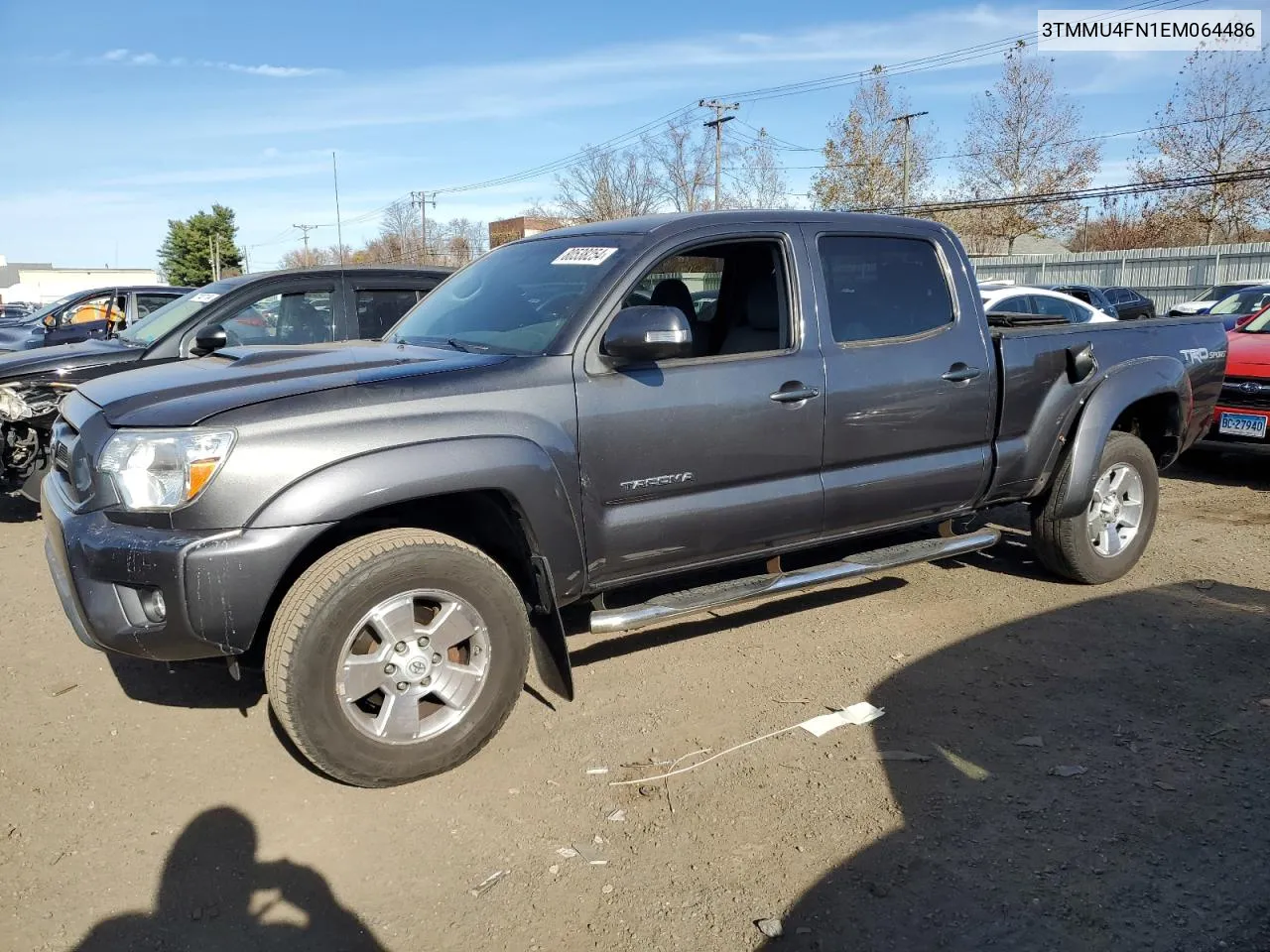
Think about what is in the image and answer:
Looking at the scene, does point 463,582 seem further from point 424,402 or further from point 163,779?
point 163,779

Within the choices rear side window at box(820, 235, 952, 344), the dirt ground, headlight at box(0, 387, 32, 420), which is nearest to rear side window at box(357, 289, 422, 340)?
headlight at box(0, 387, 32, 420)

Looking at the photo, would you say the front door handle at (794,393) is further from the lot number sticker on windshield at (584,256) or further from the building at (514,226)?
the building at (514,226)

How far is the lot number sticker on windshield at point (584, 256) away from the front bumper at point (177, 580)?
161 cm

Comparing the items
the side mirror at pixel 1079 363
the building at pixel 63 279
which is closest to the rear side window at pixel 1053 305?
the side mirror at pixel 1079 363

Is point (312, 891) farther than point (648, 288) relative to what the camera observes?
No

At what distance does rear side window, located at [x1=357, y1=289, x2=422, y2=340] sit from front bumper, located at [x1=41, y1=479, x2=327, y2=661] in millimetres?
3989

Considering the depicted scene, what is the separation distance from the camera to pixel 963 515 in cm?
493

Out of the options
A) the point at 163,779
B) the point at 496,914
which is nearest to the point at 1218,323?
the point at 496,914

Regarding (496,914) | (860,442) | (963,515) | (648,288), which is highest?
(648,288)

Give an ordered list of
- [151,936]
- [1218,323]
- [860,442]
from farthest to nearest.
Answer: [1218,323] → [860,442] → [151,936]

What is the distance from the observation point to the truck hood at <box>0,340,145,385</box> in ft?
22.3

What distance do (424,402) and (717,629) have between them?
216 centimetres

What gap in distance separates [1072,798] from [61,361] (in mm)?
6981

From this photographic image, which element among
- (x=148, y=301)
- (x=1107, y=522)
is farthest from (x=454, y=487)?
(x=148, y=301)
